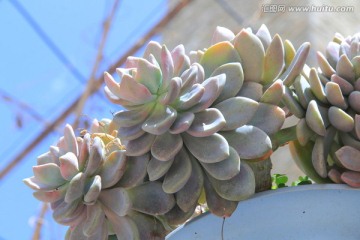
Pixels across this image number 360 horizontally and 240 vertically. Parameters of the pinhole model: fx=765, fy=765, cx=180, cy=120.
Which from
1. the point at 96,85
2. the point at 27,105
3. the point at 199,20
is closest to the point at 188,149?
the point at 96,85

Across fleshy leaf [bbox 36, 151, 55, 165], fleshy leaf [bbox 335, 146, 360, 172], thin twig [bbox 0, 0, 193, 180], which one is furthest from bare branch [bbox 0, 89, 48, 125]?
Answer: fleshy leaf [bbox 335, 146, 360, 172]

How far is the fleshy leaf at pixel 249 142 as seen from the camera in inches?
20.7

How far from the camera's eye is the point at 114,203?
544 mm

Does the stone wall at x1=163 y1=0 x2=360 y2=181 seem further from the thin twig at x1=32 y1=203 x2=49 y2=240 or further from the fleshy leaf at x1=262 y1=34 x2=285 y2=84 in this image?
the fleshy leaf at x1=262 y1=34 x2=285 y2=84

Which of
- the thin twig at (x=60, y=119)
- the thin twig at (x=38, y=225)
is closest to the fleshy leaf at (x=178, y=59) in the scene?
the thin twig at (x=38, y=225)

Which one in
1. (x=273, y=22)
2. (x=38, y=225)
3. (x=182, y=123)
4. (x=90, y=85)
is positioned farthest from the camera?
(x=273, y=22)

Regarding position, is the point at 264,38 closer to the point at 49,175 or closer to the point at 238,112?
the point at 238,112

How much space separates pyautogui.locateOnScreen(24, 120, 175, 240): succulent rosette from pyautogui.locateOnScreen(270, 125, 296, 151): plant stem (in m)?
0.09

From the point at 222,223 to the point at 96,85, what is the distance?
3.02 ft

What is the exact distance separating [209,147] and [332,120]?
0.30ft

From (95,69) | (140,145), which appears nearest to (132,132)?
(140,145)

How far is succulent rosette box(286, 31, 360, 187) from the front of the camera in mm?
534

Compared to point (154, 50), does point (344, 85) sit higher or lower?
lower

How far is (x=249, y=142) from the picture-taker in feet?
1.74
